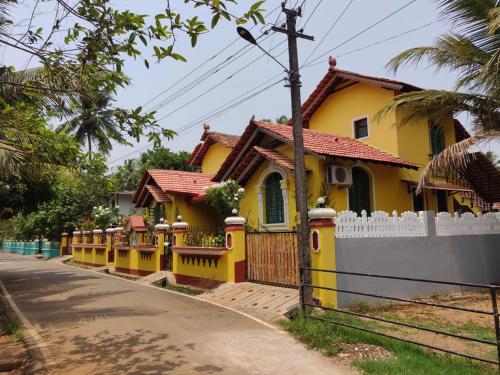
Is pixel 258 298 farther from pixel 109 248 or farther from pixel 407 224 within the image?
pixel 109 248

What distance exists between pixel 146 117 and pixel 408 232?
23.9 feet

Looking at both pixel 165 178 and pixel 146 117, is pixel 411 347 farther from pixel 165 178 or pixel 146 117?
pixel 165 178

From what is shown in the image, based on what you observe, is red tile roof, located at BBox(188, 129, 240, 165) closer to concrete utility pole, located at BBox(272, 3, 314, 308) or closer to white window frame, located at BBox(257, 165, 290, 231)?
white window frame, located at BBox(257, 165, 290, 231)

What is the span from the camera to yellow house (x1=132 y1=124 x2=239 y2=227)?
19078 millimetres

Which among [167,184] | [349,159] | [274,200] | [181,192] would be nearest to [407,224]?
[349,159]

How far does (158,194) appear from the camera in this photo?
19.4 meters

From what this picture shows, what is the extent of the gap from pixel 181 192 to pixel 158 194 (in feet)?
4.60

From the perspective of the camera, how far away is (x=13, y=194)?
16.9m

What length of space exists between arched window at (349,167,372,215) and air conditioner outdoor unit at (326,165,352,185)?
2.40 ft

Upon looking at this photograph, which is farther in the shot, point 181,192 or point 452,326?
point 181,192

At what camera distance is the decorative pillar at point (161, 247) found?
1609 centimetres

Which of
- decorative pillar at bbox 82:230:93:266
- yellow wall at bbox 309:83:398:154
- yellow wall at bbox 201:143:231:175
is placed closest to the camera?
yellow wall at bbox 309:83:398:154

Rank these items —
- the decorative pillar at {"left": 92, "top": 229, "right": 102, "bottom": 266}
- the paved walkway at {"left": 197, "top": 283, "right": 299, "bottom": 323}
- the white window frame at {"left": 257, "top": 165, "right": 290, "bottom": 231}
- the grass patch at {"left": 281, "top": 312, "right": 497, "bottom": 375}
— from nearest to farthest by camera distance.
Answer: the grass patch at {"left": 281, "top": 312, "right": 497, "bottom": 375}, the paved walkway at {"left": 197, "top": 283, "right": 299, "bottom": 323}, the white window frame at {"left": 257, "top": 165, "right": 290, "bottom": 231}, the decorative pillar at {"left": 92, "top": 229, "right": 102, "bottom": 266}

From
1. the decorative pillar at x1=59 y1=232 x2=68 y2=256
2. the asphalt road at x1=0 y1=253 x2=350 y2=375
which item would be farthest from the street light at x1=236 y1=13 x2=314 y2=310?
the decorative pillar at x1=59 y1=232 x2=68 y2=256
